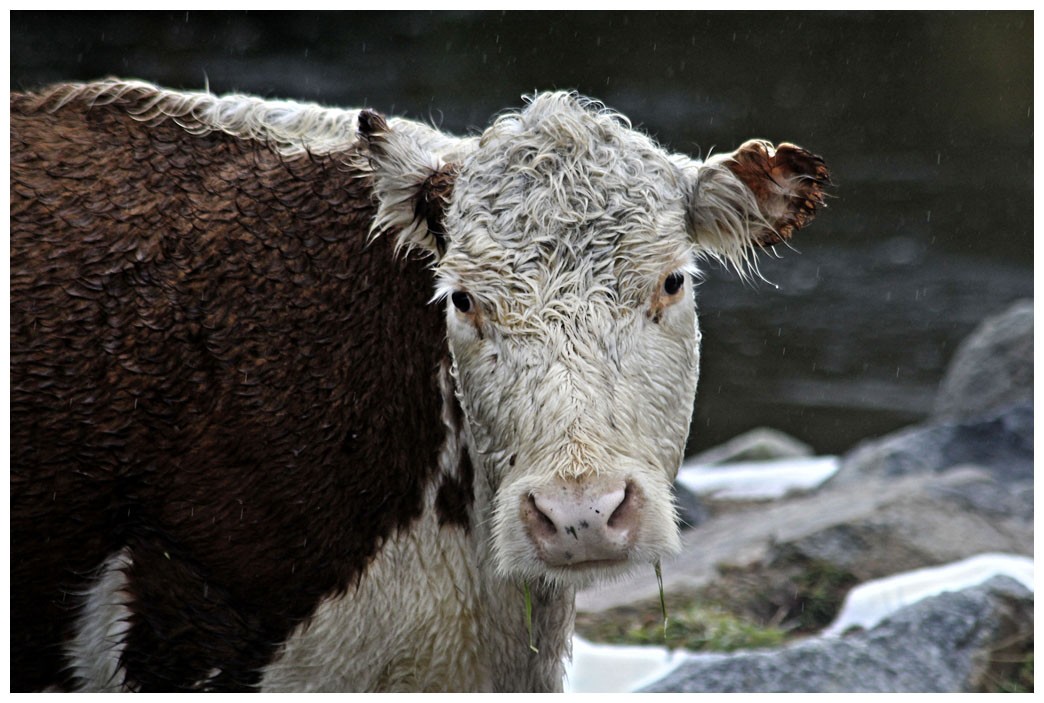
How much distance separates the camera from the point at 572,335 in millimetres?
3246

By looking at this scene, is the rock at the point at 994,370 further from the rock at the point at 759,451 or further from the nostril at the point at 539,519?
the nostril at the point at 539,519

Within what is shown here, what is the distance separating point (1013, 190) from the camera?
1480cm

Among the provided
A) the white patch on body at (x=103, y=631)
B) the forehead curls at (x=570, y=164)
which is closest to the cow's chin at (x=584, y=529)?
the forehead curls at (x=570, y=164)

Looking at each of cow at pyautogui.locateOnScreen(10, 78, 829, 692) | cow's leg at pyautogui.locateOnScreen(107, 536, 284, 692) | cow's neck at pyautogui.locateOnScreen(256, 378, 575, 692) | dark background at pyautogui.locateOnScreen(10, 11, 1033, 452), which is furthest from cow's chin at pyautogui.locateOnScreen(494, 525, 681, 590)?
dark background at pyautogui.locateOnScreen(10, 11, 1033, 452)

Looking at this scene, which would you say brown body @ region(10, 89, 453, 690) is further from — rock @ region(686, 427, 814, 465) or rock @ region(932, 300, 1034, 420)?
rock @ region(686, 427, 814, 465)

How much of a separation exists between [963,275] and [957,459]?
23.3 feet

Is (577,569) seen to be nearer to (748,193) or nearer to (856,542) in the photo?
(748,193)

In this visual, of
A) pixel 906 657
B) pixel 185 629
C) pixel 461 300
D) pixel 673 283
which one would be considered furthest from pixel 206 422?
pixel 906 657

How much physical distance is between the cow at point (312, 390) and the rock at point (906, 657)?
138 cm

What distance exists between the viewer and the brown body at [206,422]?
3.59 meters

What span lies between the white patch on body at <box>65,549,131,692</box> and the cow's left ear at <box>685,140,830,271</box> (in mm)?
1951

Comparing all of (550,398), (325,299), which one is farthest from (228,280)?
(550,398)

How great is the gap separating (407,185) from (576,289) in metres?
0.67
